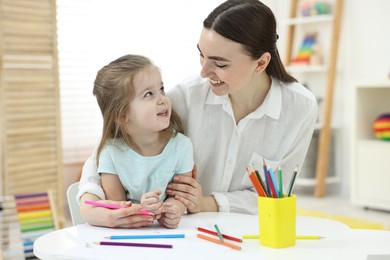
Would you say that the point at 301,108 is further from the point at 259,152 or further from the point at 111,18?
the point at 111,18

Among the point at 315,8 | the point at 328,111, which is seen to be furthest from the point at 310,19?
the point at 328,111

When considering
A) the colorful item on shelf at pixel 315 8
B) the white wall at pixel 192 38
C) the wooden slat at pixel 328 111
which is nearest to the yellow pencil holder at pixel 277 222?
the white wall at pixel 192 38

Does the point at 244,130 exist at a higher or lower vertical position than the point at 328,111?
higher

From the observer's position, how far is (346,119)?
5.21m

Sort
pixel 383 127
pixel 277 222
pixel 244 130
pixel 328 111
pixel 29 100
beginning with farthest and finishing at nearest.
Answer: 1. pixel 328 111
2. pixel 383 127
3. pixel 29 100
4. pixel 244 130
5. pixel 277 222

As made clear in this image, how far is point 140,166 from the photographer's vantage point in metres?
1.69

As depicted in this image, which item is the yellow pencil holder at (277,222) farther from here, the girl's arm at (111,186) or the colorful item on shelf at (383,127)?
the colorful item on shelf at (383,127)

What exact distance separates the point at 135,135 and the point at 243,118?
0.37 m

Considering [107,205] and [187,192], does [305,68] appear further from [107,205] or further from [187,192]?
[107,205]

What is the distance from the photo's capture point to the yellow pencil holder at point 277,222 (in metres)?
1.29

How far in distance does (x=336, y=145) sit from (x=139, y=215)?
4.05 m

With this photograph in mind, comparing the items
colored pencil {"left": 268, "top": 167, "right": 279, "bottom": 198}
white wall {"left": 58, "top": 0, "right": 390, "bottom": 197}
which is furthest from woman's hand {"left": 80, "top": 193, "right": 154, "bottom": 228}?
white wall {"left": 58, "top": 0, "right": 390, "bottom": 197}

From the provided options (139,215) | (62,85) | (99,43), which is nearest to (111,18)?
(99,43)

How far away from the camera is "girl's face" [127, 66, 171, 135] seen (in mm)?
1676
